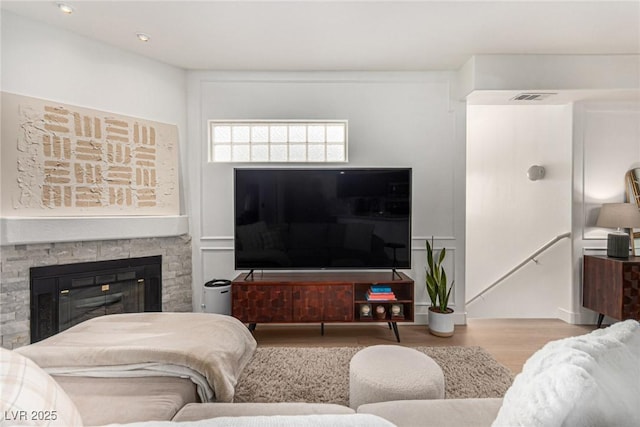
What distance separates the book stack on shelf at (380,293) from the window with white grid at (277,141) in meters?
1.24

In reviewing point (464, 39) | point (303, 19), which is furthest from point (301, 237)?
point (464, 39)

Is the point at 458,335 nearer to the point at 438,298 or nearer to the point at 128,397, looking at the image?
the point at 438,298

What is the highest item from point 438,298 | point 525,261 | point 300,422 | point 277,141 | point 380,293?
point 277,141

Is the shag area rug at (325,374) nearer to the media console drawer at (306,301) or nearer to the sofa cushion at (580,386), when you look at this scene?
the media console drawer at (306,301)

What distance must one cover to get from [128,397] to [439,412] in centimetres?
117

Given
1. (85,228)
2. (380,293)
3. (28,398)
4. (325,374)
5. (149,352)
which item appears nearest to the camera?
(28,398)

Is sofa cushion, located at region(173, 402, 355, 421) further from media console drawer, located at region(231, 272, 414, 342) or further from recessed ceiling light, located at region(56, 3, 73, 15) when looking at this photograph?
recessed ceiling light, located at region(56, 3, 73, 15)

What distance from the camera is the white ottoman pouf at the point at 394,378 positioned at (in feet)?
4.75

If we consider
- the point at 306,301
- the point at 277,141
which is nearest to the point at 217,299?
the point at 306,301

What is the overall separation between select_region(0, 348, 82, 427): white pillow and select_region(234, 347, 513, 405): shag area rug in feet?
4.19

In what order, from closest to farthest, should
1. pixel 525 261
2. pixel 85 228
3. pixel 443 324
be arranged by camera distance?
pixel 85 228, pixel 443 324, pixel 525 261

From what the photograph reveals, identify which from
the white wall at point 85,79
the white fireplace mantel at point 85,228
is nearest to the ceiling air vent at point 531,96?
the white wall at point 85,79

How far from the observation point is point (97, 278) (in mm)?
2658

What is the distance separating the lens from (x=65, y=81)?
251 cm
